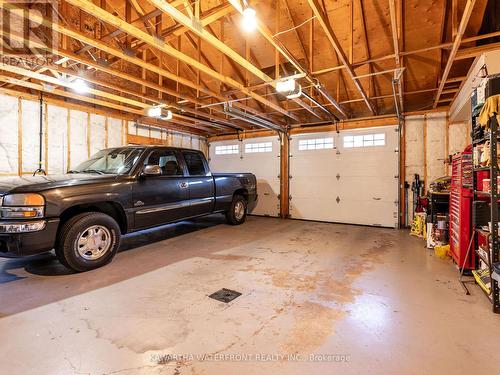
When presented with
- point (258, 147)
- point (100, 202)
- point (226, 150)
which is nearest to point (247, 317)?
point (100, 202)

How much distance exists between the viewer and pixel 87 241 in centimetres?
327

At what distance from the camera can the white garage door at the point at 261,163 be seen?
8.03 m

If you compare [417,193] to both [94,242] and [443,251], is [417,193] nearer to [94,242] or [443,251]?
[443,251]

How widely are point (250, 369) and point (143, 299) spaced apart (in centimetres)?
142

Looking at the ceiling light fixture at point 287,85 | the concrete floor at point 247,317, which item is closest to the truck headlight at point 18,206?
the concrete floor at point 247,317

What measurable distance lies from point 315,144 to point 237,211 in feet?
9.88

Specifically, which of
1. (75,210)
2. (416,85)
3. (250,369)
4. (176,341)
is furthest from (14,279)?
(416,85)

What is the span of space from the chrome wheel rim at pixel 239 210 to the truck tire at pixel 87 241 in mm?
3311

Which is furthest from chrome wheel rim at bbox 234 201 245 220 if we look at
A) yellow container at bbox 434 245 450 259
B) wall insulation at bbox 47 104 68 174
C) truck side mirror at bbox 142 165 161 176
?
yellow container at bbox 434 245 450 259

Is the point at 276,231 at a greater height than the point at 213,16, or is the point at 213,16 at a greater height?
the point at 213,16

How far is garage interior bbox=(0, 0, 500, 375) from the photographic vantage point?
74.3 inches

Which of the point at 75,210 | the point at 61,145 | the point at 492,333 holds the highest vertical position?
the point at 61,145

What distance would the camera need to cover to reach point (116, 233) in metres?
3.52

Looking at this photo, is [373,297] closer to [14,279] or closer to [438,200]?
[438,200]
